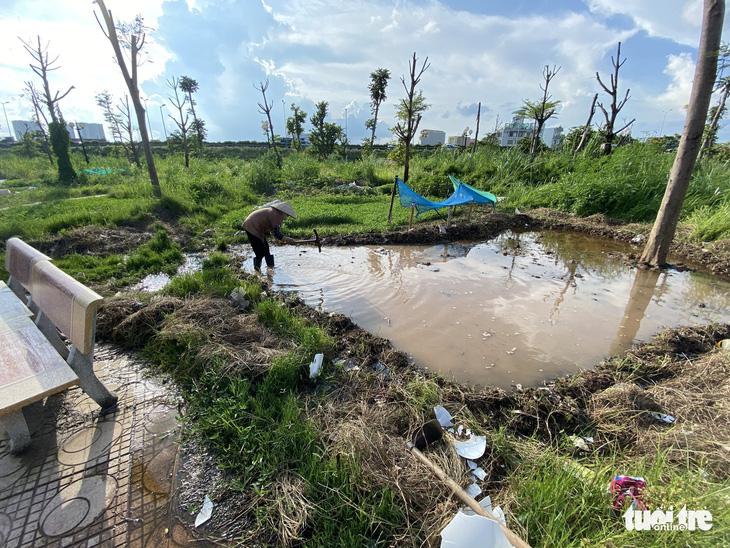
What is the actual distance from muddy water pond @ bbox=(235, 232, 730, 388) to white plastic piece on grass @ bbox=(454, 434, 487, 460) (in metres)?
0.98

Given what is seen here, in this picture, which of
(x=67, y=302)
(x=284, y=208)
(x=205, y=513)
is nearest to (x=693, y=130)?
(x=284, y=208)

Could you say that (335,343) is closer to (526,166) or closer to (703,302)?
(703,302)

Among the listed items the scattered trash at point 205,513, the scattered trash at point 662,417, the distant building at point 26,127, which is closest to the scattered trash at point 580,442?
the scattered trash at point 662,417

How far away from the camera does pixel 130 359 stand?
122 inches

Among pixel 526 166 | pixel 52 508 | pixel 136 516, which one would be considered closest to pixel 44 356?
pixel 52 508

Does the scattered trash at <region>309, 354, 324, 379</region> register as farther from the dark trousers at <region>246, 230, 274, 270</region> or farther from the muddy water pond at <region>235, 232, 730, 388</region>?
the dark trousers at <region>246, 230, 274, 270</region>

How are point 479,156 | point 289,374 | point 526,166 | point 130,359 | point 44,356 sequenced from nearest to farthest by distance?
point 44,356, point 289,374, point 130,359, point 526,166, point 479,156

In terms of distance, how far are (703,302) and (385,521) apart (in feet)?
20.2

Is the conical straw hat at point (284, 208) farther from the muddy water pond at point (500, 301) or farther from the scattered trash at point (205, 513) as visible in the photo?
the scattered trash at point (205, 513)

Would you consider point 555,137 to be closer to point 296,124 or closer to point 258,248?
point 296,124

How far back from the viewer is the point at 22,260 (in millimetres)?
3014

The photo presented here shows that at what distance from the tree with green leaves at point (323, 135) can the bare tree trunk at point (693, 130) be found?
22545mm

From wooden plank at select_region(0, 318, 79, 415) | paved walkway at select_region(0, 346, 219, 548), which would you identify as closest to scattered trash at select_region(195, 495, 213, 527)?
paved walkway at select_region(0, 346, 219, 548)

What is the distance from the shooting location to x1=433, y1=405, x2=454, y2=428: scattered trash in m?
2.35
